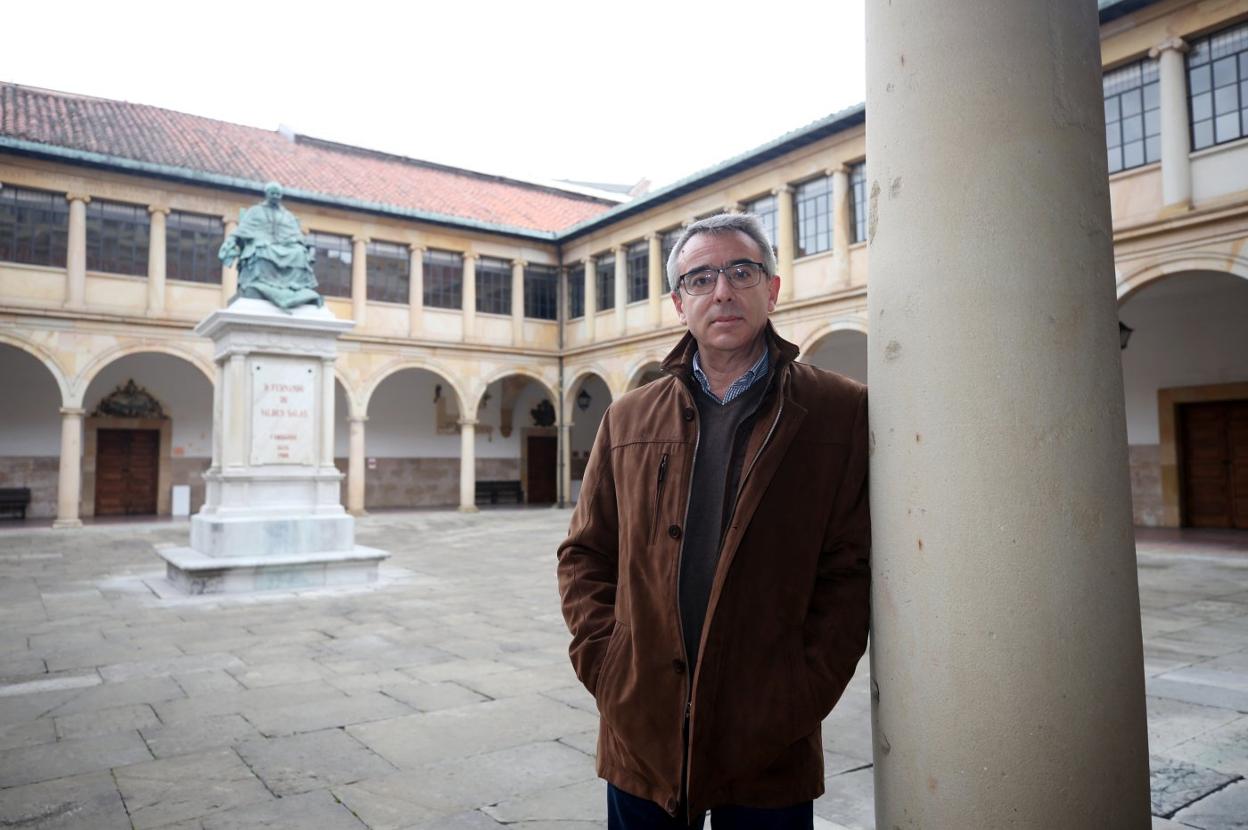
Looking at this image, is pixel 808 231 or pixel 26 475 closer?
pixel 808 231

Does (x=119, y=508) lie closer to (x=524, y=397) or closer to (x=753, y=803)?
(x=524, y=397)

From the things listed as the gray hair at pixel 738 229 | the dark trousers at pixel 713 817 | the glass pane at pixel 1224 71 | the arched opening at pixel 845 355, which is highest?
the glass pane at pixel 1224 71

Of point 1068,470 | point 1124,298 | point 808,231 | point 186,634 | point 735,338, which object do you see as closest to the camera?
point 1068,470

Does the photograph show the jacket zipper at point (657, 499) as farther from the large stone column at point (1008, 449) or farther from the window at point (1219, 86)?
the window at point (1219, 86)

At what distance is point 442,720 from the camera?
3.90 meters

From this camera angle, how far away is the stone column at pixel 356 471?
19.9 m

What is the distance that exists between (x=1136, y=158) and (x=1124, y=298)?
2.03 m

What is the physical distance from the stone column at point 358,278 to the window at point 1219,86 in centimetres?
1663

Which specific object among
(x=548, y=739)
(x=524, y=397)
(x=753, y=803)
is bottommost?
(x=548, y=739)

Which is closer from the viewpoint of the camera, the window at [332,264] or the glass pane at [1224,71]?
the glass pane at [1224,71]

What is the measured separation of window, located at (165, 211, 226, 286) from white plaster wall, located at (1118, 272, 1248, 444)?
17864mm

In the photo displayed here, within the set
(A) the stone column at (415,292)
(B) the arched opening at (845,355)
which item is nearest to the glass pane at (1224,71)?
(B) the arched opening at (845,355)

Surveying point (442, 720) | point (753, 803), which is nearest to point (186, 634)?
point (442, 720)

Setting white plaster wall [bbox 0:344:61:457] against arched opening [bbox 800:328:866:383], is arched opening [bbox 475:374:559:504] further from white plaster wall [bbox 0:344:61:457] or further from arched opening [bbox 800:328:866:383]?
white plaster wall [bbox 0:344:61:457]
